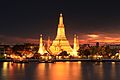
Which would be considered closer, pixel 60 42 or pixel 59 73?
pixel 59 73

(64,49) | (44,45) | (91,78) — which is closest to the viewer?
(91,78)

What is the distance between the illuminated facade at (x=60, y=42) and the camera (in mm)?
118438

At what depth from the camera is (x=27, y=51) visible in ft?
399

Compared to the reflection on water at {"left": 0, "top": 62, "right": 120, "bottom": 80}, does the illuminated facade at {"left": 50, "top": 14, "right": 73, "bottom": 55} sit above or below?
above

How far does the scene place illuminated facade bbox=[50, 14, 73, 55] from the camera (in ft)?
389

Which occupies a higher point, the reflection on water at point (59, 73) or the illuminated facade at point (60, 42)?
the illuminated facade at point (60, 42)

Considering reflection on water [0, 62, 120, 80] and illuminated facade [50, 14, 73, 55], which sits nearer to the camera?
reflection on water [0, 62, 120, 80]

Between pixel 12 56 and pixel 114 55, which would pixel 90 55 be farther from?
pixel 12 56

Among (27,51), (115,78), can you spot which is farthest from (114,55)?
(115,78)

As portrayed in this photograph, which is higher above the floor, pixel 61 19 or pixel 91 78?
pixel 61 19

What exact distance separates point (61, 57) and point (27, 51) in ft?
30.2

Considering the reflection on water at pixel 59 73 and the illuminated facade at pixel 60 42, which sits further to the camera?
the illuminated facade at pixel 60 42

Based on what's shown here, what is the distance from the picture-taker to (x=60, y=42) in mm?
118750

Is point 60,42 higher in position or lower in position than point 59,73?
higher
